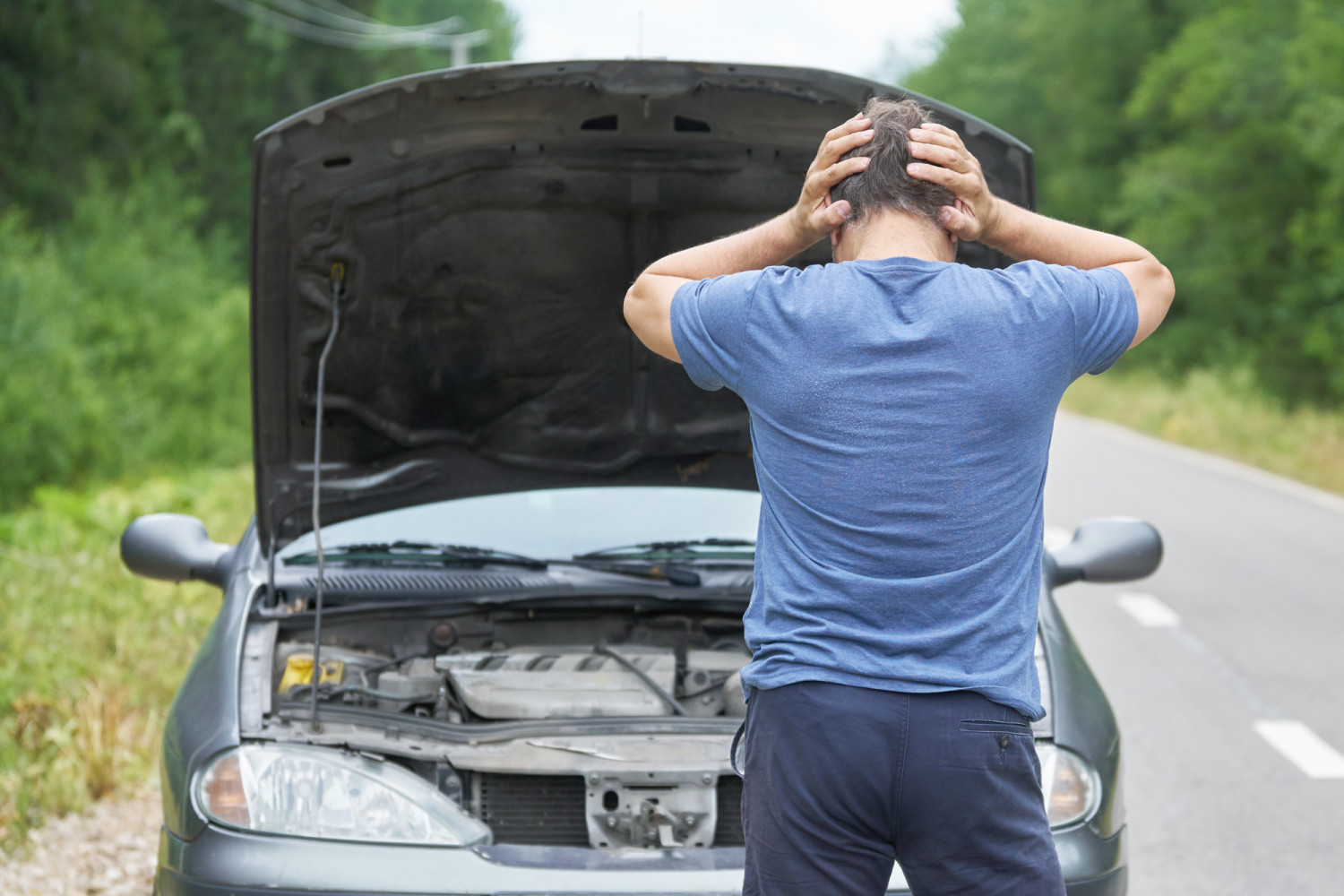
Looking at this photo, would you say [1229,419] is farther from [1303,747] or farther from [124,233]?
[124,233]

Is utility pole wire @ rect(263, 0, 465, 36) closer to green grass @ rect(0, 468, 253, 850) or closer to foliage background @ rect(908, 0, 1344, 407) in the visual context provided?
foliage background @ rect(908, 0, 1344, 407)

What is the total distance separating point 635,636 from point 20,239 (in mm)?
15772

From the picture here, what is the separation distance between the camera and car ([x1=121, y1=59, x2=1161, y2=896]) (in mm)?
2932

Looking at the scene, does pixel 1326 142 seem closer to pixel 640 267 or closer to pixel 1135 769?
pixel 1135 769

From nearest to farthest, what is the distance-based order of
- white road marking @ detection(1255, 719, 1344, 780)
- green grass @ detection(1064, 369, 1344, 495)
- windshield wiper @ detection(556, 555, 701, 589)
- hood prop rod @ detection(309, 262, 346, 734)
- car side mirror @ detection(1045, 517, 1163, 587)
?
hood prop rod @ detection(309, 262, 346, 734) < car side mirror @ detection(1045, 517, 1163, 587) < windshield wiper @ detection(556, 555, 701, 589) < white road marking @ detection(1255, 719, 1344, 780) < green grass @ detection(1064, 369, 1344, 495)

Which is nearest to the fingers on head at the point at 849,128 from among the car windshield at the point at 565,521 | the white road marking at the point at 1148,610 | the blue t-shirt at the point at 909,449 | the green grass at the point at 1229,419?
the blue t-shirt at the point at 909,449

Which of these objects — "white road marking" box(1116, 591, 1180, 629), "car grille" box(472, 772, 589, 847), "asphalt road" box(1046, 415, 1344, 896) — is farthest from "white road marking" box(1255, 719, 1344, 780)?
"car grille" box(472, 772, 589, 847)

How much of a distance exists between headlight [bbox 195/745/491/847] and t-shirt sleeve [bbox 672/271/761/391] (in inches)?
50.4

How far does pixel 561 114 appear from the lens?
3.52 meters

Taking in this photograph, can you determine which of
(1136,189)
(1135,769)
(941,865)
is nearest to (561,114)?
(941,865)

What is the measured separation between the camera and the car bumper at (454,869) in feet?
9.07

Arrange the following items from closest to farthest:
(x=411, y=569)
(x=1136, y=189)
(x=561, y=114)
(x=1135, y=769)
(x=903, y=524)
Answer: (x=903, y=524), (x=561, y=114), (x=411, y=569), (x=1135, y=769), (x=1136, y=189)

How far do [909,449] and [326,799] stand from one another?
1618 mm

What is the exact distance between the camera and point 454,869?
281 cm
